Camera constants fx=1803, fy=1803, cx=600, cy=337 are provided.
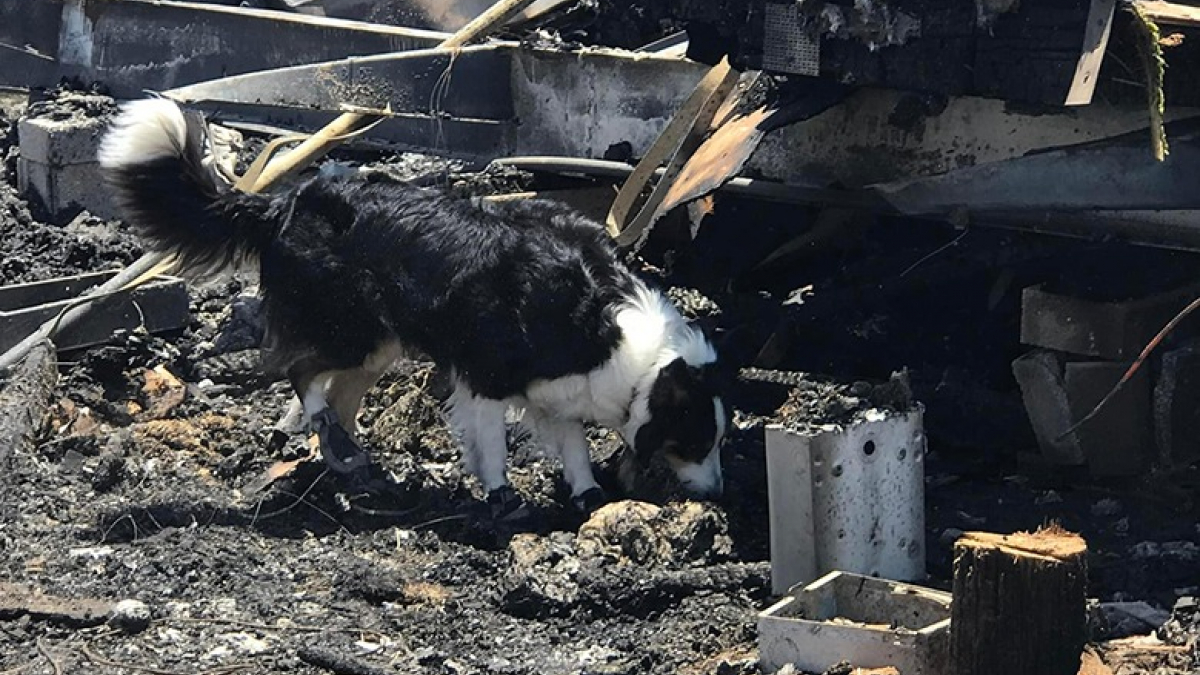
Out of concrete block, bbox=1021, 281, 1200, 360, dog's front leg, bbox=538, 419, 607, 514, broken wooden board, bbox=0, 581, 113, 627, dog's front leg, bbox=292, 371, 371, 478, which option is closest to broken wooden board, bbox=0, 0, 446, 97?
dog's front leg, bbox=292, 371, 371, 478

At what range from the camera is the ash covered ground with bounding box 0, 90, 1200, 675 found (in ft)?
17.8

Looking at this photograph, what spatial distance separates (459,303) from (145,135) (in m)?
1.45

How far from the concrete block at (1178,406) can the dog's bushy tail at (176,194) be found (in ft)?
11.6

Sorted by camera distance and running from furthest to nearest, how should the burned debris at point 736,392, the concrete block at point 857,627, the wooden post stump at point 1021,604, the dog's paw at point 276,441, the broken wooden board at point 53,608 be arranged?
the dog's paw at point 276,441, the broken wooden board at point 53,608, the burned debris at point 736,392, the concrete block at point 857,627, the wooden post stump at point 1021,604

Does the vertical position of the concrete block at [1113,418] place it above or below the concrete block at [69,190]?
below

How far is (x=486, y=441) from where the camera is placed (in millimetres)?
7055

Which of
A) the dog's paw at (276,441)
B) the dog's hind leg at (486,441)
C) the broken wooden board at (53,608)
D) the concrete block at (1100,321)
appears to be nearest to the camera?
the broken wooden board at (53,608)

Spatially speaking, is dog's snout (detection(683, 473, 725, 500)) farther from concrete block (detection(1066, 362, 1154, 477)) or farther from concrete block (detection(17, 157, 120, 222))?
concrete block (detection(17, 157, 120, 222))

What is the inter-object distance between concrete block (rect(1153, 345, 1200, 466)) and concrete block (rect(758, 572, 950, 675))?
1.96 m

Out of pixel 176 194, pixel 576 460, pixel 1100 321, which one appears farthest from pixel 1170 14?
pixel 176 194

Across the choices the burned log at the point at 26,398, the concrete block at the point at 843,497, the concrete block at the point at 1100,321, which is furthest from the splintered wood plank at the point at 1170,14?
the burned log at the point at 26,398

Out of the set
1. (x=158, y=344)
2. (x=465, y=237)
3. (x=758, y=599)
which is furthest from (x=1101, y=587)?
(x=158, y=344)

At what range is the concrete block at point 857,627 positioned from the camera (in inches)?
189

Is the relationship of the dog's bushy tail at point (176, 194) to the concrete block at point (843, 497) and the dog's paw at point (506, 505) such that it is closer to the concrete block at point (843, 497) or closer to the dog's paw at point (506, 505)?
the dog's paw at point (506, 505)
